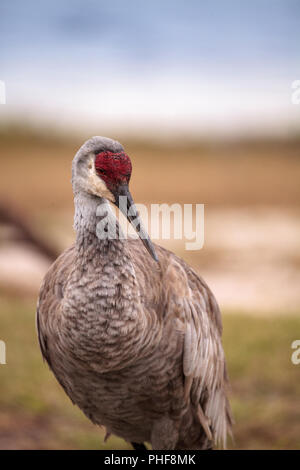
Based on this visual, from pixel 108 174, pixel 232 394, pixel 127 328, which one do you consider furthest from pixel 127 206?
pixel 232 394

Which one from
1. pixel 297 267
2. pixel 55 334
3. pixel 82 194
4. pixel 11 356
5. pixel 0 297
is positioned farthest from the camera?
pixel 297 267

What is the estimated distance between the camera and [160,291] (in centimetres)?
150

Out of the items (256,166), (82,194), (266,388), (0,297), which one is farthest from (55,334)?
(256,166)

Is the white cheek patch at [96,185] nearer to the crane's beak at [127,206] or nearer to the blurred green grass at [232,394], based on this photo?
the crane's beak at [127,206]

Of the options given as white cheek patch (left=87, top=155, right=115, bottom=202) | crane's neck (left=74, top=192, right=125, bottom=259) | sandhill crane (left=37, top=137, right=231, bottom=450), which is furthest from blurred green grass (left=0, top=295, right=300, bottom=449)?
white cheek patch (left=87, top=155, right=115, bottom=202)

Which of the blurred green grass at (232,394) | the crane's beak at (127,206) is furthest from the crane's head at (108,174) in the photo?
the blurred green grass at (232,394)

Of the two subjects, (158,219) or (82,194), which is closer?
(82,194)

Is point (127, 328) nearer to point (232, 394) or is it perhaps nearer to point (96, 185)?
point (96, 185)

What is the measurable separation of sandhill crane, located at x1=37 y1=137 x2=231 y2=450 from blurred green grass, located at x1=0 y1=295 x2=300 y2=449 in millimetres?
664

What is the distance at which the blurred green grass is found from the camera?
7.80 feet

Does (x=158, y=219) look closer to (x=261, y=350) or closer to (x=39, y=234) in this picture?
(x=39, y=234)

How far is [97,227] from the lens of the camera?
133cm

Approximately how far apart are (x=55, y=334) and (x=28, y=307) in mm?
2337

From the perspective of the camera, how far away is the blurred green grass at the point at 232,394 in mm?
2377
